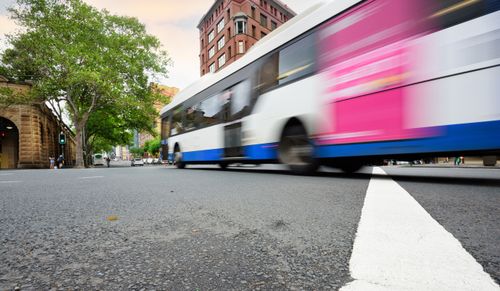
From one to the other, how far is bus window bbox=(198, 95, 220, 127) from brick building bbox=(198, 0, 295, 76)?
110ft

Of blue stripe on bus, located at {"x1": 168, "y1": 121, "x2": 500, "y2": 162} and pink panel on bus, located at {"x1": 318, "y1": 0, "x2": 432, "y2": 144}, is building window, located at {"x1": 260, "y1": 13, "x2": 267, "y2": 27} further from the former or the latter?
blue stripe on bus, located at {"x1": 168, "y1": 121, "x2": 500, "y2": 162}

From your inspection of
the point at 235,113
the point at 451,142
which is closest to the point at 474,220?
the point at 451,142

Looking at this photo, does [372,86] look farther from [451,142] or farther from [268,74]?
[268,74]

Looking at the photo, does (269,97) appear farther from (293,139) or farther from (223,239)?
(223,239)

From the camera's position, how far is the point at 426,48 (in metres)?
4.51

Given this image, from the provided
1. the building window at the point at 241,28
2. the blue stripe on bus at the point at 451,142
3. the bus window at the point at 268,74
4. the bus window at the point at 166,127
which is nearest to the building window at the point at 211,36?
the building window at the point at 241,28

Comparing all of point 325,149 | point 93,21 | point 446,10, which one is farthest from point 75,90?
point 446,10

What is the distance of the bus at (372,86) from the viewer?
4094 mm

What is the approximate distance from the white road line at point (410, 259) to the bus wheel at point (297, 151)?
431 centimetres

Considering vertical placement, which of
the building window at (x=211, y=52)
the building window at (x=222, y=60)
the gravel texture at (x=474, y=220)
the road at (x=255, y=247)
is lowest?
the gravel texture at (x=474, y=220)

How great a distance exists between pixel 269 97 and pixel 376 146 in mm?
3006

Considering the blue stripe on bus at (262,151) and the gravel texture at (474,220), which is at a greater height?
the blue stripe on bus at (262,151)

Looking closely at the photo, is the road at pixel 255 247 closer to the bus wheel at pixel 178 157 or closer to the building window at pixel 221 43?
the bus wheel at pixel 178 157

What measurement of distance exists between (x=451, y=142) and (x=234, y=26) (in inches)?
1711
